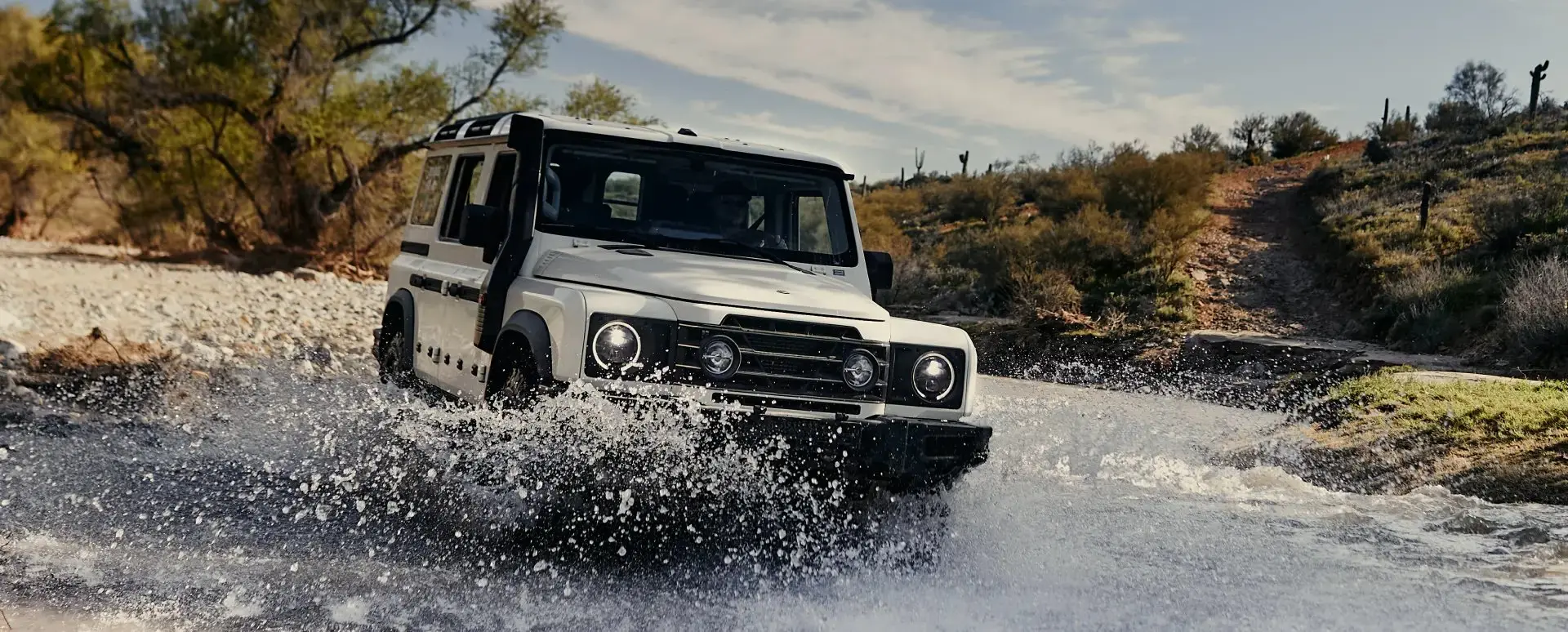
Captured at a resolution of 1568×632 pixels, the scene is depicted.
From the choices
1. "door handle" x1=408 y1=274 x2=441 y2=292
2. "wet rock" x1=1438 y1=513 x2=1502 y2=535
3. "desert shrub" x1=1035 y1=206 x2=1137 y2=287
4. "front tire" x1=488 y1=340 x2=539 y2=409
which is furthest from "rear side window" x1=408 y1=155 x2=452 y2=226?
"desert shrub" x1=1035 y1=206 x2=1137 y2=287

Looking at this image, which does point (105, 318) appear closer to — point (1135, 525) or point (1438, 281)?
point (1135, 525)

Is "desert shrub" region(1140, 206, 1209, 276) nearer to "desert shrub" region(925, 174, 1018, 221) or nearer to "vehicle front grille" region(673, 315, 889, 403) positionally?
"desert shrub" region(925, 174, 1018, 221)

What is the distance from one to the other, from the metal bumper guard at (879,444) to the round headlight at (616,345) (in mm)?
511

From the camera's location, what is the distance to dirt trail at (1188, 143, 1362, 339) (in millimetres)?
20672

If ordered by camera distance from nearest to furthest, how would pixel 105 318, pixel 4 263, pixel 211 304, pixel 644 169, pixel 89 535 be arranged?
pixel 89 535 → pixel 644 169 → pixel 105 318 → pixel 211 304 → pixel 4 263

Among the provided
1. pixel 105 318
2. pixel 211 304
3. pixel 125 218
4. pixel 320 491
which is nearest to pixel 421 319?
pixel 320 491

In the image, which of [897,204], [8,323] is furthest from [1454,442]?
[897,204]

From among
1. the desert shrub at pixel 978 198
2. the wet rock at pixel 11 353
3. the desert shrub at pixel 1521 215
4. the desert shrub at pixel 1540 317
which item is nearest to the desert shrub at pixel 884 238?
the desert shrub at pixel 978 198

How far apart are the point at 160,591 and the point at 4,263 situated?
55.5ft

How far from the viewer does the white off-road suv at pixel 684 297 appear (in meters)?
5.10

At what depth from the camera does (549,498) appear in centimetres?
502

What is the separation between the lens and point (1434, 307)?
1795cm

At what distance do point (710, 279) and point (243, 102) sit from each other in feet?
76.5

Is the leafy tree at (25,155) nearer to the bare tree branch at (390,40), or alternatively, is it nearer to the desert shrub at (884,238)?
the bare tree branch at (390,40)
